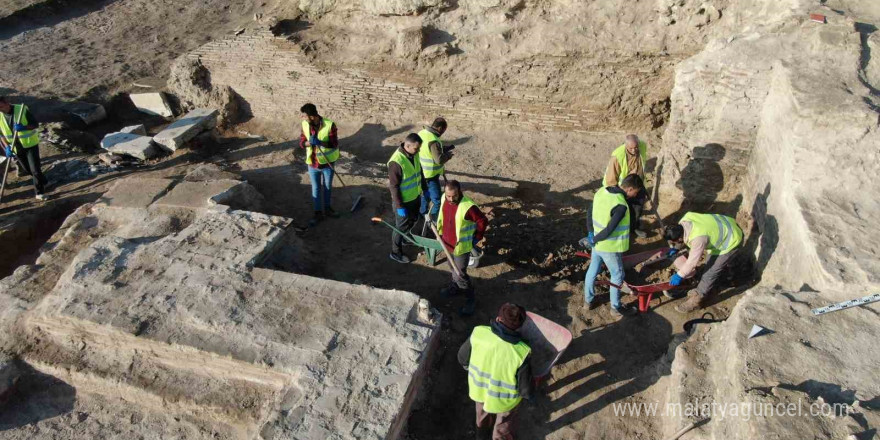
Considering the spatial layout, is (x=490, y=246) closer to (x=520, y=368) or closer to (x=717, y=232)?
(x=717, y=232)

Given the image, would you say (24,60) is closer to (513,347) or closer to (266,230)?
(266,230)

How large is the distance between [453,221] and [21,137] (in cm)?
697

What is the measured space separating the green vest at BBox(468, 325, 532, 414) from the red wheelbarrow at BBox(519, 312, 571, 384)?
0.67m

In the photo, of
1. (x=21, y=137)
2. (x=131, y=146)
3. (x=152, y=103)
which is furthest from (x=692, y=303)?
(x=152, y=103)

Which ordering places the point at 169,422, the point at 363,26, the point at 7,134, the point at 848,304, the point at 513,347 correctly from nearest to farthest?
the point at 513,347 → the point at 848,304 → the point at 169,422 → the point at 7,134 → the point at 363,26

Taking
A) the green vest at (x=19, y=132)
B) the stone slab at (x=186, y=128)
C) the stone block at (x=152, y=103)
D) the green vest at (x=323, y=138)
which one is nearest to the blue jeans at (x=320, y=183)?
the green vest at (x=323, y=138)

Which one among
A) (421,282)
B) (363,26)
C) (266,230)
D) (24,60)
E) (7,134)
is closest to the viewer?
(266,230)

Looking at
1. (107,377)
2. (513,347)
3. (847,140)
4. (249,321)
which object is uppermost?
(847,140)

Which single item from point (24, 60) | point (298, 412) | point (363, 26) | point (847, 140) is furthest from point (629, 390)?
point (24, 60)

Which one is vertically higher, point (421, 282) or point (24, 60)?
point (24, 60)

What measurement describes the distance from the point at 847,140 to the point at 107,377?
23.4 feet

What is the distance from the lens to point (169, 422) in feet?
14.3

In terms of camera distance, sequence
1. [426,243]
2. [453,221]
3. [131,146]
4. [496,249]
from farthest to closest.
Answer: [131,146] < [496,249] < [426,243] < [453,221]

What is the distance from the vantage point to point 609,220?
15.6 feet
